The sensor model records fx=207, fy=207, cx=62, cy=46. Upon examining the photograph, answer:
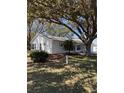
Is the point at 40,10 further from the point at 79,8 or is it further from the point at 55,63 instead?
the point at 55,63

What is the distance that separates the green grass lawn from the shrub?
0.12ft

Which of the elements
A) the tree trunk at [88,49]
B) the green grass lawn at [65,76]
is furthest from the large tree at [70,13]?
the green grass lawn at [65,76]

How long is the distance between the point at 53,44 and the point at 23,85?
55 cm

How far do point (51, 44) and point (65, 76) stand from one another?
0.24 metres

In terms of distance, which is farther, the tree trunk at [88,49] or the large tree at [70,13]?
the large tree at [70,13]

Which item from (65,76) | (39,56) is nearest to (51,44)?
(39,56)

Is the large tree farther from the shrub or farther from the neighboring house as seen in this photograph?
the shrub

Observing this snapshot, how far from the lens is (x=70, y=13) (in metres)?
1.58

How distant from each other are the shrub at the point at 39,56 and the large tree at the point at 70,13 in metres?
0.25

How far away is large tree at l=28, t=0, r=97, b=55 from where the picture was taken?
57.9 inches

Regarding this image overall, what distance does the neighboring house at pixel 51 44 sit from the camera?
138cm

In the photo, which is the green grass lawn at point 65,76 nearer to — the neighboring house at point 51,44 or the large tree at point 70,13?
the neighboring house at point 51,44

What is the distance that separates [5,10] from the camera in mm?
906
